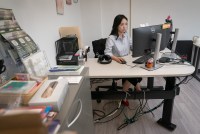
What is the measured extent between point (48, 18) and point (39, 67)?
855 mm

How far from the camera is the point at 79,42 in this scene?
2252 millimetres

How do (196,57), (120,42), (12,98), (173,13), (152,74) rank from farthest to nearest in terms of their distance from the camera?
(173,13), (196,57), (120,42), (152,74), (12,98)

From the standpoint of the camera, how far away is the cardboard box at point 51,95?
818 mm

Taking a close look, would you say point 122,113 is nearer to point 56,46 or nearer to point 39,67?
point 56,46

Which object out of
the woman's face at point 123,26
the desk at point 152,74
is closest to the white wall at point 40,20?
the desk at point 152,74

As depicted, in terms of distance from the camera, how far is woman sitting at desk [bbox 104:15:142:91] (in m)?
2.22

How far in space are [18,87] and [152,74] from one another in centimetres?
119

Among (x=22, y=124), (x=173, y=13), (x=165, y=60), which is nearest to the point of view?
(x=22, y=124)

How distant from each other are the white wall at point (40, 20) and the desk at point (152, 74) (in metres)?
0.54

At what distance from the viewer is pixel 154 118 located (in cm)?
216

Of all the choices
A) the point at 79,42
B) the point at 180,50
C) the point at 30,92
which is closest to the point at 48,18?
the point at 79,42

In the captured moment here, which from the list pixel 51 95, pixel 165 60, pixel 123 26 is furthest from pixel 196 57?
pixel 51 95

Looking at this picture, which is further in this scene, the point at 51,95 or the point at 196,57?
the point at 196,57

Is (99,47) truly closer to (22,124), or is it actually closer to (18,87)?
(18,87)
